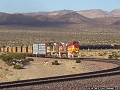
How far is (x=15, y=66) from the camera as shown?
3631cm

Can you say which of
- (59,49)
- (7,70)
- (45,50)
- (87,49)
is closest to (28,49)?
(45,50)

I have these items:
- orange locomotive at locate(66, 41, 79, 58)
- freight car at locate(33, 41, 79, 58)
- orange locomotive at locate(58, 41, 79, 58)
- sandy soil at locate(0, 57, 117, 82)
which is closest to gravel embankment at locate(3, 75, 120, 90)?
sandy soil at locate(0, 57, 117, 82)

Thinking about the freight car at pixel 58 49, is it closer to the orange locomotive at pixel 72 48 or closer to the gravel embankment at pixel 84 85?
the orange locomotive at pixel 72 48

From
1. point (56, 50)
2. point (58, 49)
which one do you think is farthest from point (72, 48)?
point (56, 50)

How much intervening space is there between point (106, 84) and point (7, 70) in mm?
12769

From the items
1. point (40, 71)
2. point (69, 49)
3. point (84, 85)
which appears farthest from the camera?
point (69, 49)

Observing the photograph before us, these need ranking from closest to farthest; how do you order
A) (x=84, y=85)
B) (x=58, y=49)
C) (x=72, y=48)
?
(x=84, y=85) → (x=72, y=48) → (x=58, y=49)

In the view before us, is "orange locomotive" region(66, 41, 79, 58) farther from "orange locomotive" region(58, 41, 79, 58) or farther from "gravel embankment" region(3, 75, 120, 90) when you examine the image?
"gravel embankment" region(3, 75, 120, 90)

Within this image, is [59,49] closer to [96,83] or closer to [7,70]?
[7,70]

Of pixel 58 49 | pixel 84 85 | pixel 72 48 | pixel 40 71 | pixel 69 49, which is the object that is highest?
pixel 84 85

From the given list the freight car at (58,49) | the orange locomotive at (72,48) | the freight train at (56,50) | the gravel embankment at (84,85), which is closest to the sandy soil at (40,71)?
the gravel embankment at (84,85)

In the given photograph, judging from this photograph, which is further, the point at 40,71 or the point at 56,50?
the point at 56,50

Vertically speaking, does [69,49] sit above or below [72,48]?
below

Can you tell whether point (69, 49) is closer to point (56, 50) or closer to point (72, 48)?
point (72, 48)
